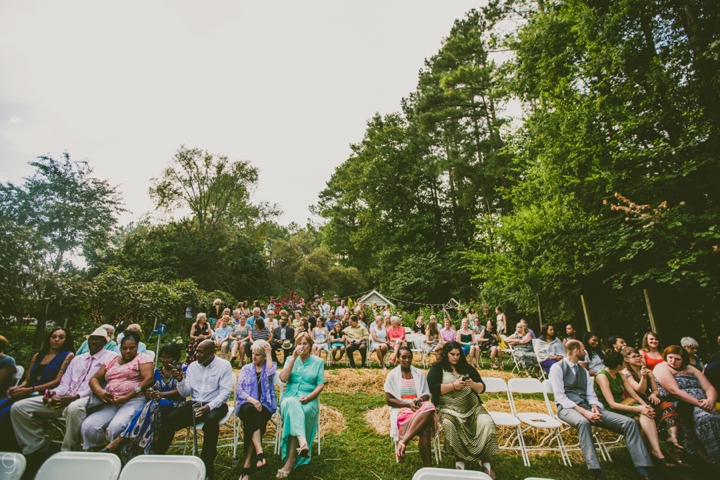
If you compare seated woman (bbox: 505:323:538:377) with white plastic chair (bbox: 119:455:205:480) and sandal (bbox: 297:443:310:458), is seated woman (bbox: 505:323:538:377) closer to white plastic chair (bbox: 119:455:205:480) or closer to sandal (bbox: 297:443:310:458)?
sandal (bbox: 297:443:310:458)

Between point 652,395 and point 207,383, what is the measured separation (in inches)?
200

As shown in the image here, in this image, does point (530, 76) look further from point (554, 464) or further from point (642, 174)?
point (554, 464)

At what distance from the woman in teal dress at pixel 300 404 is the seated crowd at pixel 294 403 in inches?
0.5

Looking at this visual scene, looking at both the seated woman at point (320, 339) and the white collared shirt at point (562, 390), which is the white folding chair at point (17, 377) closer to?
the seated woman at point (320, 339)

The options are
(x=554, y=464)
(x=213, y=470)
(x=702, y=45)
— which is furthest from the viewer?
(x=702, y=45)

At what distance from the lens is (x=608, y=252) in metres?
7.67

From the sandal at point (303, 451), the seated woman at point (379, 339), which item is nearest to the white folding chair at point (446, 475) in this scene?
the sandal at point (303, 451)

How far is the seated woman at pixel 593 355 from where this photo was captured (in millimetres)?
5938

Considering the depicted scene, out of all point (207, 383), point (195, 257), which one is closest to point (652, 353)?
point (207, 383)

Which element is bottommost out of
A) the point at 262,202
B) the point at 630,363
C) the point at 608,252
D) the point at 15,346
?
the point at 630,363

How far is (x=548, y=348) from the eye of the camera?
709 cm

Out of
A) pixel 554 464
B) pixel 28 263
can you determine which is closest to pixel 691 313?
pixel 554 464

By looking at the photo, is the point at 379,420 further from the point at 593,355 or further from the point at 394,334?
the point at 593,355

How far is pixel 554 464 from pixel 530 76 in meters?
10.6
